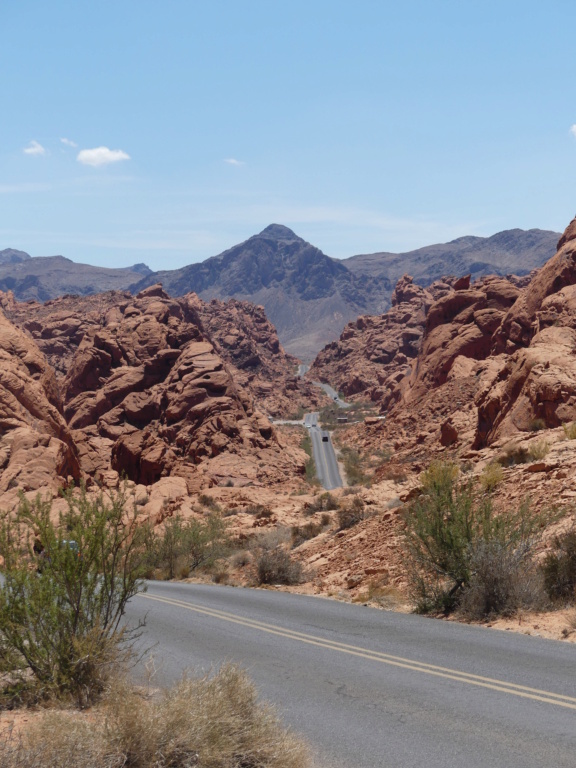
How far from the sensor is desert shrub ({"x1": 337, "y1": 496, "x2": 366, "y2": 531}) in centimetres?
2389

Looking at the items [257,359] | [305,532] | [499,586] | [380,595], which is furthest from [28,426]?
[257,359]

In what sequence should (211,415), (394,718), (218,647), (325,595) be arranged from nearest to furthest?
(394,718) < (218,647) < (325,595) < (211,415)

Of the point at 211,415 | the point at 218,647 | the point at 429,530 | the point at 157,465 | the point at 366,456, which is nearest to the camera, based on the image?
the point at 218,647

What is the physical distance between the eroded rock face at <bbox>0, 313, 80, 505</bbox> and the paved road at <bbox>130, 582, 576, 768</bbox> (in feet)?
70.0

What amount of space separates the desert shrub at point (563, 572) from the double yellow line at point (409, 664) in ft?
14.0

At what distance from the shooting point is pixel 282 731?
564 cm

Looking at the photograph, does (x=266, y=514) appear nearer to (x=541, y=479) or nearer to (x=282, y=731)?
(x=541, y=479)

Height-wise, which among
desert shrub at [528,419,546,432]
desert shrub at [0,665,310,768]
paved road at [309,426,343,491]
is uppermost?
desert shrub at [528,419,546,432]

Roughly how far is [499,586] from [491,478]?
698cm

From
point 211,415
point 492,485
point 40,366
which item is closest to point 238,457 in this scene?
point 211,415

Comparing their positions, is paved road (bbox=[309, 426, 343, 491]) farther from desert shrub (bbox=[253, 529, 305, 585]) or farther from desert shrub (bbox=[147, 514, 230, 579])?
A: desert shrub (bbox=[253, 529, 305, 585])

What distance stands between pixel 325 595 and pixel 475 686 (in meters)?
10.1

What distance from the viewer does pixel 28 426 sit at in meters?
35.8

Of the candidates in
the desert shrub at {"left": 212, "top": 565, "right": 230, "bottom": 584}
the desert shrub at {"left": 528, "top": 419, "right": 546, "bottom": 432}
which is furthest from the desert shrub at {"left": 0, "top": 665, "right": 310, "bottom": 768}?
the desert shrub at {"left": 528, "top": 419, "right": 546, "bottom": 432}
